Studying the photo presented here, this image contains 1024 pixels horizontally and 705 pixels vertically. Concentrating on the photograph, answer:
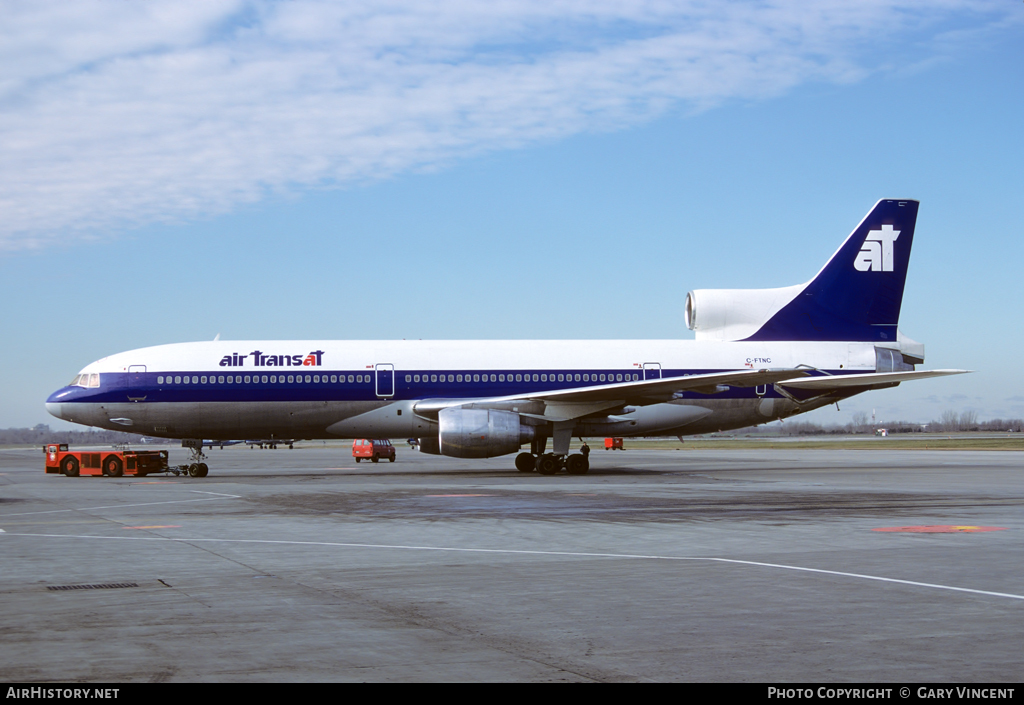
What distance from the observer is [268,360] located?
107 feet

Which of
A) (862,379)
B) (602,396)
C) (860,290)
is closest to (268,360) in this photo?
(602,396)

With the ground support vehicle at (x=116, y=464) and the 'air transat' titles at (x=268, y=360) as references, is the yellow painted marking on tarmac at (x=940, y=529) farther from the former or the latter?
the ground support vehicle at (x=116, y=464)

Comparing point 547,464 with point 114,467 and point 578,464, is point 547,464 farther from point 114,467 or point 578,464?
point 114,467

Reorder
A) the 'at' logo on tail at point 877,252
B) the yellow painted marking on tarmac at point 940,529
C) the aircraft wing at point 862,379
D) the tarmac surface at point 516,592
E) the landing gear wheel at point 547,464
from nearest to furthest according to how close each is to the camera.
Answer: the tarmac surface at point 516,592
the yellow painted marking on tarmac at point 940,529
the aircraft wing at point 862,379
the landing gear wheel at point 547,464
the 'at' logo on tail at point 877,252

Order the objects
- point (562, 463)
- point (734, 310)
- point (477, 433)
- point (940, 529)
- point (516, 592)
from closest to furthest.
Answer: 1. point (516, 592)
2. point (940, 529)
3. point (477, 433)
4. point (562, 463)
5. point (734, 310)

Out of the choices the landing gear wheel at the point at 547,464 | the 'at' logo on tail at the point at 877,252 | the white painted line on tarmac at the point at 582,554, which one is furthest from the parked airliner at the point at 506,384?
the white painted line on tarmac at the point at 582,554

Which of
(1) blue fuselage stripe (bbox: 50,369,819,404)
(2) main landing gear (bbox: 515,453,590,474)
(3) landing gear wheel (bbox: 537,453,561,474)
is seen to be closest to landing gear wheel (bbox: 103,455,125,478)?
(1) blue fuselage stripe (bbox: 50,369,819,404)

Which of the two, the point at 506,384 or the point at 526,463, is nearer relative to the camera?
the point at 506,384

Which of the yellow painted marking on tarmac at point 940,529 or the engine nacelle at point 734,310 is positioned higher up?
the engine nacelle at point 734,310

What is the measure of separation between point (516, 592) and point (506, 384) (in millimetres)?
24196

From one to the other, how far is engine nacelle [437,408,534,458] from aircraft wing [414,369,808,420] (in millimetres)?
1457

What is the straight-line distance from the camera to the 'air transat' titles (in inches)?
1275

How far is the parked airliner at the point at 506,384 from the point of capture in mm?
32031

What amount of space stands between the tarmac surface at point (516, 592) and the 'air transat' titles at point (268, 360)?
1282 centimetres
